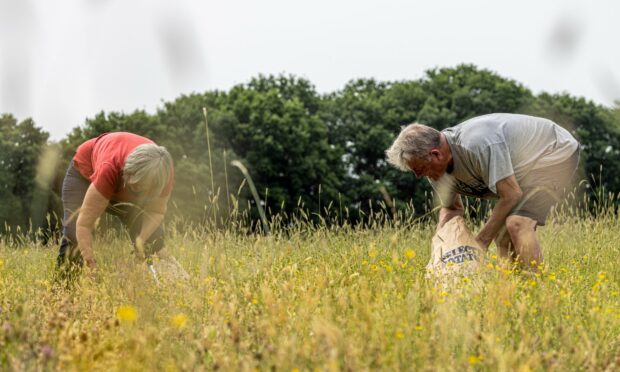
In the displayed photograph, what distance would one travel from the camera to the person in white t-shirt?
4.48m

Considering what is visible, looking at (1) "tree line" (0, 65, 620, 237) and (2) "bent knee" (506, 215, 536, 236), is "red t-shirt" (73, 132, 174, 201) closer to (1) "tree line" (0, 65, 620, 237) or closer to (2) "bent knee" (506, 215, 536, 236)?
(2) "bent knee" (506, 215, 536, 236)

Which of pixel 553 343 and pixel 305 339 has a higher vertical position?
pixel 305 339

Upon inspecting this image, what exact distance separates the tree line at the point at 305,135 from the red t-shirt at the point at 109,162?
14.4 metres

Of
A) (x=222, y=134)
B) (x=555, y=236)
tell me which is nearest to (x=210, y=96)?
(x=222, y=134)

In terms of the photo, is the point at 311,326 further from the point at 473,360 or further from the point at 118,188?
the point at 118,188

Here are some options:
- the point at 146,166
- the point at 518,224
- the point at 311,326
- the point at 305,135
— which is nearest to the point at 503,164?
the point at 518,224

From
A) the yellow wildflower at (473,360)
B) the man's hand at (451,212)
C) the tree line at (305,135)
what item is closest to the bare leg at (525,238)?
the man's hand at (451,212)

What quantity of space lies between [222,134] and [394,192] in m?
7.40

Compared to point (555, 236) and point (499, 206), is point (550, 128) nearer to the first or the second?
point (499, 206)

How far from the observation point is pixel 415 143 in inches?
177

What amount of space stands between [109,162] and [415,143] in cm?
205

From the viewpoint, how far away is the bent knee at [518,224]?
15.2ft

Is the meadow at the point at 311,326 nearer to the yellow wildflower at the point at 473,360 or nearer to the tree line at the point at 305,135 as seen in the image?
the yellow wildflower at the point at 473,360

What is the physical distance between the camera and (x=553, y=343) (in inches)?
114
